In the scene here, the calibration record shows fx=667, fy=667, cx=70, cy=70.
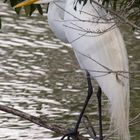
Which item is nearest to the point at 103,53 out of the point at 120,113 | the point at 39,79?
the point at 120,113

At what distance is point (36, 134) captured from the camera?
5.50 m

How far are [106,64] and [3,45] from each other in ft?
14.3

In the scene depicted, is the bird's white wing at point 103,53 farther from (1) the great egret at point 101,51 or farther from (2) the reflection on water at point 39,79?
(2) the reflection on water at point 39,79

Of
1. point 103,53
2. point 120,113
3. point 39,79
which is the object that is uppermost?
point 103,53

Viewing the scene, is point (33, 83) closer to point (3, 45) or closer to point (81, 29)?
point (3, 45)

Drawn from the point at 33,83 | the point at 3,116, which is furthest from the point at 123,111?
the point at 33,83

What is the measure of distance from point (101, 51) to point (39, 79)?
10.8 feet

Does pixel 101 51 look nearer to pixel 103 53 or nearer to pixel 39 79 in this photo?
Result: pixel 103 53

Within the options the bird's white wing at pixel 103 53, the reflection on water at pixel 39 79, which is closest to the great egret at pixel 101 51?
the bird's white wing at pixel 103 53

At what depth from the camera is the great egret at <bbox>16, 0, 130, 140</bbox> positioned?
3479 millimetres

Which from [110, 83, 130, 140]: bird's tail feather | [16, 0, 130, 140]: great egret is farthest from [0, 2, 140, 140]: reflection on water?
[110, 83, 130, 140]: bird's tail feather

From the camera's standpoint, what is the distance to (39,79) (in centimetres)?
684

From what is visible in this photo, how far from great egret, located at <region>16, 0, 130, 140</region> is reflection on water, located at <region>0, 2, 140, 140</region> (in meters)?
1.22

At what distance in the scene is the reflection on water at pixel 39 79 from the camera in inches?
226
